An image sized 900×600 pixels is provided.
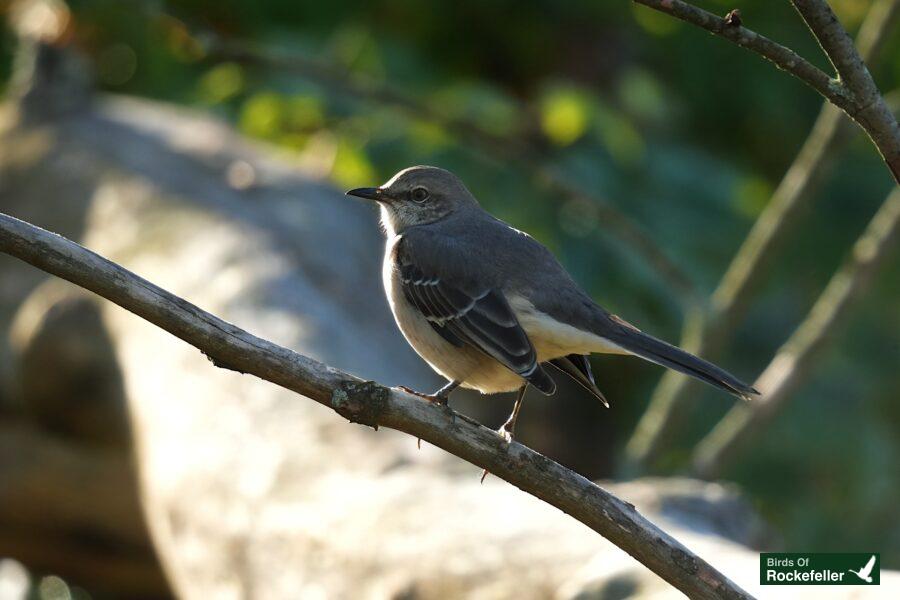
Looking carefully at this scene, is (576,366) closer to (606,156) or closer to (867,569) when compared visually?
(867,569)

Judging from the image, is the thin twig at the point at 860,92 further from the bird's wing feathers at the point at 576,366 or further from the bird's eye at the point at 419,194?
the bird's eye at the point at 419,194

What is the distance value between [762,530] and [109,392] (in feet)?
11.6

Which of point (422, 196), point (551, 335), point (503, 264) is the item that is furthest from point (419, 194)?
point (551, 335)

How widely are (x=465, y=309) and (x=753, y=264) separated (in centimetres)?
268

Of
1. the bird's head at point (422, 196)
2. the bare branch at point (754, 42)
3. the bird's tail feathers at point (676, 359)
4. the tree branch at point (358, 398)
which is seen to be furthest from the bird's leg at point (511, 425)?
the bare branch at point (754, 42)

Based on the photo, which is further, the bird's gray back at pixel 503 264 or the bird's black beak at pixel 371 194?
the bird's black beak at pixel 371 194

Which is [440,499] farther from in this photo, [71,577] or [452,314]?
[71,577]

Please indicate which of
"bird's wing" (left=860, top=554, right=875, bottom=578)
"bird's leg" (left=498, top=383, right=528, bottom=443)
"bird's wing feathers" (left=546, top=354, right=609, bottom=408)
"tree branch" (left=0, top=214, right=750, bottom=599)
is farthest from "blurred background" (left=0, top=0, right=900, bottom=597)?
"tree branch" (left=0, top=214, right=750, bottom=599)

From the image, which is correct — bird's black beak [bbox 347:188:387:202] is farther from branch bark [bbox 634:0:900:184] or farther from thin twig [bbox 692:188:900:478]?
thin twig [bbox 692:188:900:478]

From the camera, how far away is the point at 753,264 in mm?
6164

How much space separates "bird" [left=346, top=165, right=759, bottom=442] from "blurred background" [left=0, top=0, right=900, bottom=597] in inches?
76.4

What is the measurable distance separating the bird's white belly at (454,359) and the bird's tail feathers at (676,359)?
1.28 feet

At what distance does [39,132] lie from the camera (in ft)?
26.5

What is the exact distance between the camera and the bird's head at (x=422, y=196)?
468cm
